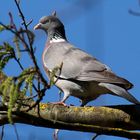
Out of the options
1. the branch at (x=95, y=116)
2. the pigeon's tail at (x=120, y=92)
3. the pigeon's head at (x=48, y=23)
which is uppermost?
the pigeon's head at (x=48, y=23)

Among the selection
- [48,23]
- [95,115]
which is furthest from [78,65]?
[95,115]

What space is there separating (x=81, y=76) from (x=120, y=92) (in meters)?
0.71

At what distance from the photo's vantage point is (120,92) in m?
4.73

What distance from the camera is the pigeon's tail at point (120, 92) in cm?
445

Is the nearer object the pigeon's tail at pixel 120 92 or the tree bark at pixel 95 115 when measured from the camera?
the tree bark at pixel 95 115

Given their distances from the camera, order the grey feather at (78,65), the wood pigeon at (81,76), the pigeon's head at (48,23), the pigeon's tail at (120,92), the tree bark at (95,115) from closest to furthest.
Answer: the tree bark at (95,115), the pigeon's tail at (120,92), the wood pigeon at (81,76), the grey feather at (78,65), the pigeon's head at (48,23)

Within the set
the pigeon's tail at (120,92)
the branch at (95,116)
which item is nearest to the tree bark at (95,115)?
the branch at (95,116)

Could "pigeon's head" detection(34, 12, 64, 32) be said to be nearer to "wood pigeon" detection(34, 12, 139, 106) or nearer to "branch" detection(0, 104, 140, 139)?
"wood pigeon" detection(34, 12, 139, 106)

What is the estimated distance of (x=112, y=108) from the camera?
3873mm

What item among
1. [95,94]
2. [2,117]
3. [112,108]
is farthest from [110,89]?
[2,117]

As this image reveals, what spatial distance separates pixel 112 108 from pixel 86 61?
178cm

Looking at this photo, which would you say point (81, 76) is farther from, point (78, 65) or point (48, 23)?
point (48, 23)

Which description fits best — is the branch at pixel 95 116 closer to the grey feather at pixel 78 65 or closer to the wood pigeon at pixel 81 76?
the wood pigeon at pixel 81 76

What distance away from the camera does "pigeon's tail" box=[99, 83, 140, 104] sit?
4448mm
